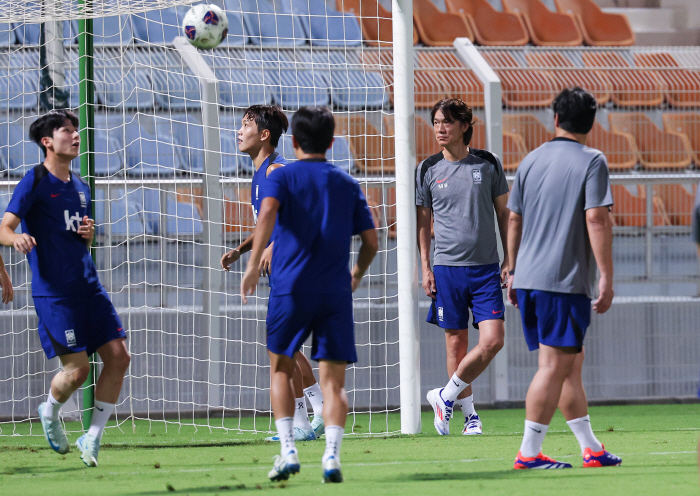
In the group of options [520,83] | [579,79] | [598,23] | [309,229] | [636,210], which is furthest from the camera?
[598,23]

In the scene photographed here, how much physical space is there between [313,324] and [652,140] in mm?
6819

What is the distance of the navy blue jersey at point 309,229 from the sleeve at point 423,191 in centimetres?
214

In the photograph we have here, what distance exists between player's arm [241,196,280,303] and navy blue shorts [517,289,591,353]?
111 centimetres

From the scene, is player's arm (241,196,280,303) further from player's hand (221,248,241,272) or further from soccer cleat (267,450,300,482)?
player's hand (221,248,241,272)

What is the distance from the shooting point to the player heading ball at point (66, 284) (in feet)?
14.6

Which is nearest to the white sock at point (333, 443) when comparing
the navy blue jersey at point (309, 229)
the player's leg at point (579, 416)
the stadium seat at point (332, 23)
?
the navy blue jersey at point (309, 229)

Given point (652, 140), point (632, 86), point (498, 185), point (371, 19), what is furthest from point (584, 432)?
point (371, 19)

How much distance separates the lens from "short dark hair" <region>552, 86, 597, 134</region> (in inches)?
151

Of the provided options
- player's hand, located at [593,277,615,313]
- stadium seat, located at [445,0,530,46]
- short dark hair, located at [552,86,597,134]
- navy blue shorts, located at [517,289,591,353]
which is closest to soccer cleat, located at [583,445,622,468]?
navy blue shorts, located at [517,289,591,353]

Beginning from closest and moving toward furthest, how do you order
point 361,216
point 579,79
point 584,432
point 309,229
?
point 309,229, point 361,216, point 584,432, point 579,79

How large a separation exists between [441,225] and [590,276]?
77.8 inches

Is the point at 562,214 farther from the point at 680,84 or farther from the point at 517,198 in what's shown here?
the point at 680,84

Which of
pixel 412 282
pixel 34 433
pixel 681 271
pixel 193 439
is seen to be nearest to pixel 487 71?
pixel 681 271

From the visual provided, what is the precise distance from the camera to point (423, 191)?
5801 mm
